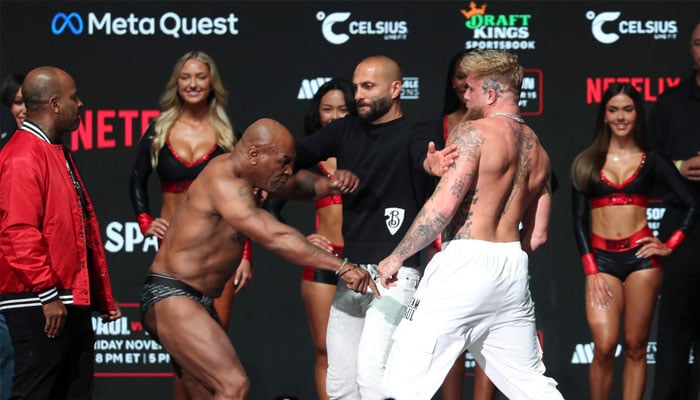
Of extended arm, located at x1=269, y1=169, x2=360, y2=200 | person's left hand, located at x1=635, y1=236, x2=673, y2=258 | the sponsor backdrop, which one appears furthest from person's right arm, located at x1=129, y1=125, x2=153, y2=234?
person's left hand, located at x1=635, y1=236, x2=673, y2=258

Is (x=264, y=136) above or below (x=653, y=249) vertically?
above

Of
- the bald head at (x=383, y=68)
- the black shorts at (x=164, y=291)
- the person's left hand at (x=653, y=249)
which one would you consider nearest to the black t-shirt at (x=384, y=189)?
the bald head at (x=383, y=68)

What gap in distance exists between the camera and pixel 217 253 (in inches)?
183

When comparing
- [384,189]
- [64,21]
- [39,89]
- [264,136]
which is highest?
[64,21]

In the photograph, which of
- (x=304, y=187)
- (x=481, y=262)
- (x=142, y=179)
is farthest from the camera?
(x=142, y=179)

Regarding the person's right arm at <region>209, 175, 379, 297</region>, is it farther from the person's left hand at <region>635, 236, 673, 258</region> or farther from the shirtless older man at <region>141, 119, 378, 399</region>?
the person's left hand at <region>635, 236, 673, 258</region>

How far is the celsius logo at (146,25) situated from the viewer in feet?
22.5

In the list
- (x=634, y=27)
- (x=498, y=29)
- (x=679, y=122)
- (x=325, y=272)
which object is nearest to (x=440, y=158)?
(x=325, y=272)

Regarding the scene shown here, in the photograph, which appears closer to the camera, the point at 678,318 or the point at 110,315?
the point at 110,315

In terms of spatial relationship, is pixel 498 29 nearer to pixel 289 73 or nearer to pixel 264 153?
pixel 289 73

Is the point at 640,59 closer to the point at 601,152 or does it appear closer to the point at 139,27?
the point at 601,152

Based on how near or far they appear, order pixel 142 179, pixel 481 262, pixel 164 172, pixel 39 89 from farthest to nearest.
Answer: pixel 142 179, pixel 164 172, pixel 39 89, pixel 481 262

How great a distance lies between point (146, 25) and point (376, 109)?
8.26 ft

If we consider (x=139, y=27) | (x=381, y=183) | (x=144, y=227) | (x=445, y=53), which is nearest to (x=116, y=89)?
(x=139, y=27)
